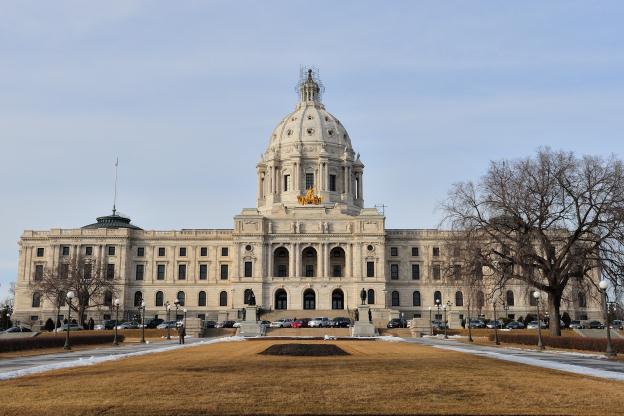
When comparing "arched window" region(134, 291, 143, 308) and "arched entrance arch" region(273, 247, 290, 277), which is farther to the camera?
"arched window" region(134, 291, 143, 308)

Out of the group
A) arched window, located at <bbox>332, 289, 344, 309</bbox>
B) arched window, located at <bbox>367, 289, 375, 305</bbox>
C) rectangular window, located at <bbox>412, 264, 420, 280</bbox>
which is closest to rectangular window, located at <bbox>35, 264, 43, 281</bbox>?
A: arched window, located at <bbox>332, 289, 344, 309</bbox>

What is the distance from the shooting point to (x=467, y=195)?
181ft

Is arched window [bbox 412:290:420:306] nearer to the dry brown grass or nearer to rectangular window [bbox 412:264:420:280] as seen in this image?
rectangular window [bbox 412:264:420:280]

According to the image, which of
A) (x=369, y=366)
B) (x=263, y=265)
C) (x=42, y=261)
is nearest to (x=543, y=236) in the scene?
(x=369, y=366)

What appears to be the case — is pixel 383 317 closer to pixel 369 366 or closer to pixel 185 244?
pixel 185 244

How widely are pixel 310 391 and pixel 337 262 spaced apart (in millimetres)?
104400

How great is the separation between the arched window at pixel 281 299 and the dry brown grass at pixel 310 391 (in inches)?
3630

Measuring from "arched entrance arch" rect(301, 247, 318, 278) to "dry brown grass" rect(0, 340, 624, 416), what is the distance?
316ft

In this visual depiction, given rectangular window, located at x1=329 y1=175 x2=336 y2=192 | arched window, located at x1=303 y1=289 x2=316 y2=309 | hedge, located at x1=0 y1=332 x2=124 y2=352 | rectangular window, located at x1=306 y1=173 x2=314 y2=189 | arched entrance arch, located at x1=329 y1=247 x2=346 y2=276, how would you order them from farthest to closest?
rectangular window, located at x1=329 y1=175 x2=336 y2=192
rectangular window, located at x1=306 y1=173 x2=314 y2=189
arched entrance arch, located at x1=329 y1=247 x2=346 y2=276
arched window, located at x1=303 y1=289 x2=316 y2=309
hedge, located at x1=0 y1=332 x2=124 y2=352

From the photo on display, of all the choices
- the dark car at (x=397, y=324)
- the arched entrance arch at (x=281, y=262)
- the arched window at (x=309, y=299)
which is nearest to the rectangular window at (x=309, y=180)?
the arched entrance arch at (x=281, y=262)

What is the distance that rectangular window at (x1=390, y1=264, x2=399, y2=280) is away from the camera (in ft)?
401

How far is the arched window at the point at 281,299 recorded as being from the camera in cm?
11750

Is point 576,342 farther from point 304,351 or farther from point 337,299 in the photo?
point 337,299

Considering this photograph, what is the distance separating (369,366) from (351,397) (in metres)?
9.00
